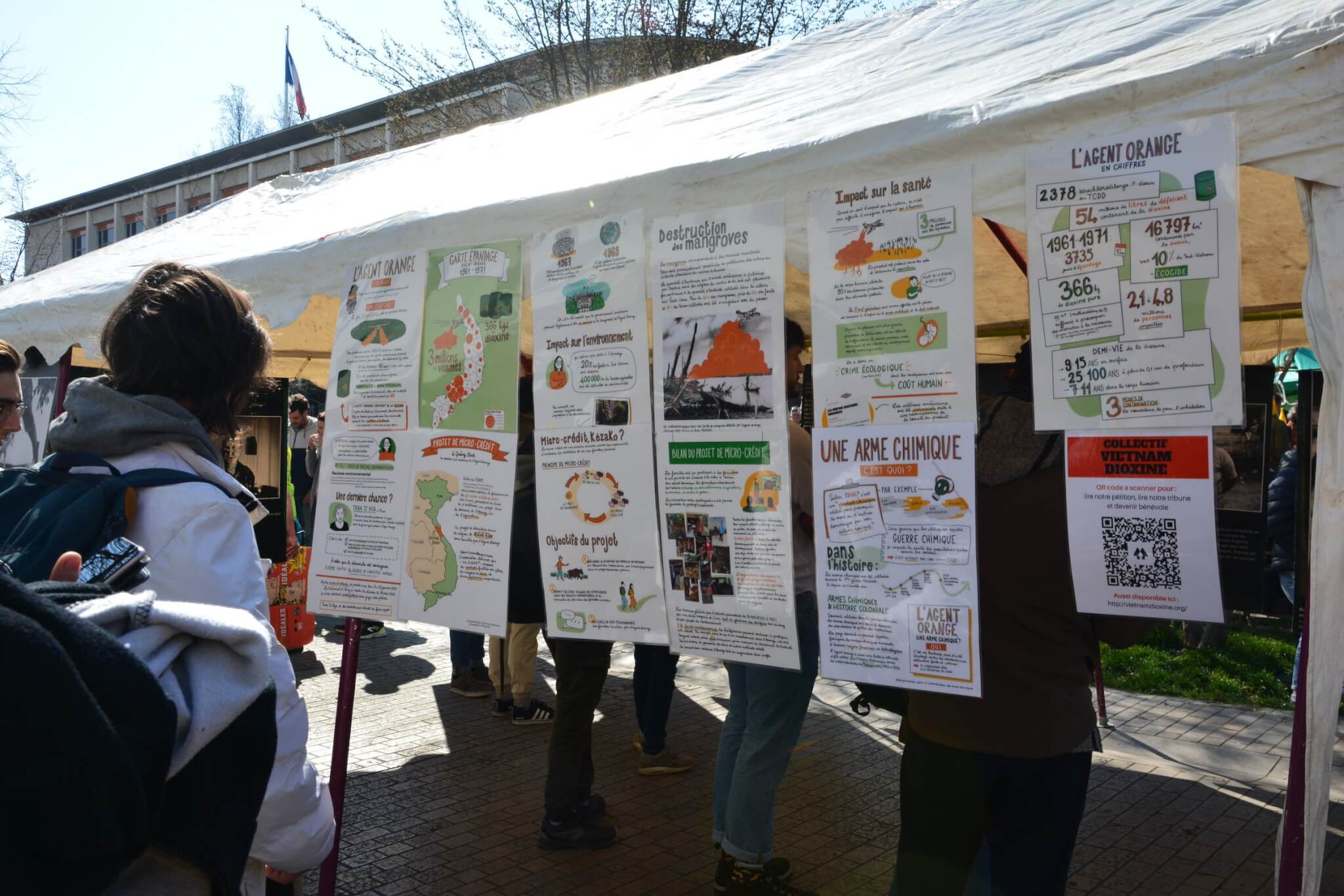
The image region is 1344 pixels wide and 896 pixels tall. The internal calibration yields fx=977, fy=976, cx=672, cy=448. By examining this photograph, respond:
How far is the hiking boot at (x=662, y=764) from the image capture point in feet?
17.2

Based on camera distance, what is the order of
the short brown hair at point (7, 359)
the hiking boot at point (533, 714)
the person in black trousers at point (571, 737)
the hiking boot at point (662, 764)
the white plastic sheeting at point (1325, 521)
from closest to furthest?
the white plastic sheeting at point (1325, 521) < the short brown hair at point (7, 359) < the person in black trousers at point (571, 737) < the hiking boot at point (662, 764) < the hiking boot at point (533, 714)

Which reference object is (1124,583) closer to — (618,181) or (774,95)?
(618,181)

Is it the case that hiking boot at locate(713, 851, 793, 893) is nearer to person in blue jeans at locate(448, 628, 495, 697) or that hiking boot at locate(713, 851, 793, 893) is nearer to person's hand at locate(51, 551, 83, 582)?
person's hand at locate(51, 551, 83, 582)

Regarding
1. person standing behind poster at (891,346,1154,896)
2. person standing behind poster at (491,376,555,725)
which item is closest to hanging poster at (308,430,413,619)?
person standing behind poster at (491,376,555,725)

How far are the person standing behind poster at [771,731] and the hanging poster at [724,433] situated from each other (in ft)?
2.24

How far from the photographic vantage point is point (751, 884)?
350 centimetres

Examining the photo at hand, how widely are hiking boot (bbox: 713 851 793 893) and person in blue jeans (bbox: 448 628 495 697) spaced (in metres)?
3.67

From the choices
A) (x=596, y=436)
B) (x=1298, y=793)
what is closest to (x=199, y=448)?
(x=596, y=436)

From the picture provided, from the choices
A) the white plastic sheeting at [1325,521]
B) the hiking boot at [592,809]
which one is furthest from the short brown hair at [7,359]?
the white plastic sheeting at [1325,521]

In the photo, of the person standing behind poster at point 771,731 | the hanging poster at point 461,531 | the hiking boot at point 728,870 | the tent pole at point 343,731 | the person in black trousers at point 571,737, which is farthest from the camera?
the person in black trousers at point 571,737

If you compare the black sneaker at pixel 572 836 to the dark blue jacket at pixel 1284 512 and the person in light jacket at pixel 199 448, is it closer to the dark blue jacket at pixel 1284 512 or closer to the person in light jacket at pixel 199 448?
the person in light jacket at pixel 199 448

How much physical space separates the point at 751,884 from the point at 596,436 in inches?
69.9

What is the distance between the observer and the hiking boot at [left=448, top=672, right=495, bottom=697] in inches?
274

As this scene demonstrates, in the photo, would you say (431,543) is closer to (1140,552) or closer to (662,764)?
(1140,552)
